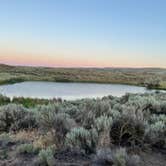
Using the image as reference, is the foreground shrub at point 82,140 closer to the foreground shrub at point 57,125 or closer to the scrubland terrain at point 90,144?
the scrubland terrain at point 90,144

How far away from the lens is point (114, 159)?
14.2ft

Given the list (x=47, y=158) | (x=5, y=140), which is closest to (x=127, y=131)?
(x=47, y=158)

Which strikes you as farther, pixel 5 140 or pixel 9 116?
pixel 9 116

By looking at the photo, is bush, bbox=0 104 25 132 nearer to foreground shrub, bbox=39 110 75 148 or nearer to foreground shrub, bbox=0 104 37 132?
foreground shrub, bbox=0 104 37 132

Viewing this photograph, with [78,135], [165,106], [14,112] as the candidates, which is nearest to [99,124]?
[78,135]

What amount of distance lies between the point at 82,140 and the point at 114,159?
88 cm

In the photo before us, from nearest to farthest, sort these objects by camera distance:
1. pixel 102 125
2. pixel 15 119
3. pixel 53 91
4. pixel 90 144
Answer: pixel 90 144, pixel 102 125, pixel 15 119, pixel 53 91

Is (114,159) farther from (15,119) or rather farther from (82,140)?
(15,119)

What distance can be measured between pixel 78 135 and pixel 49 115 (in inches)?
41.2

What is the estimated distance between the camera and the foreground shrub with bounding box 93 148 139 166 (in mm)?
4273

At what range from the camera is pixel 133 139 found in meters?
5.52

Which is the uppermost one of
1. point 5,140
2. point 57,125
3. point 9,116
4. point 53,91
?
point 57,125

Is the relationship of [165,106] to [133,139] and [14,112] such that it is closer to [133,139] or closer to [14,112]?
[133,139]

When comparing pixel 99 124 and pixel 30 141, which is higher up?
pixel 99 124
